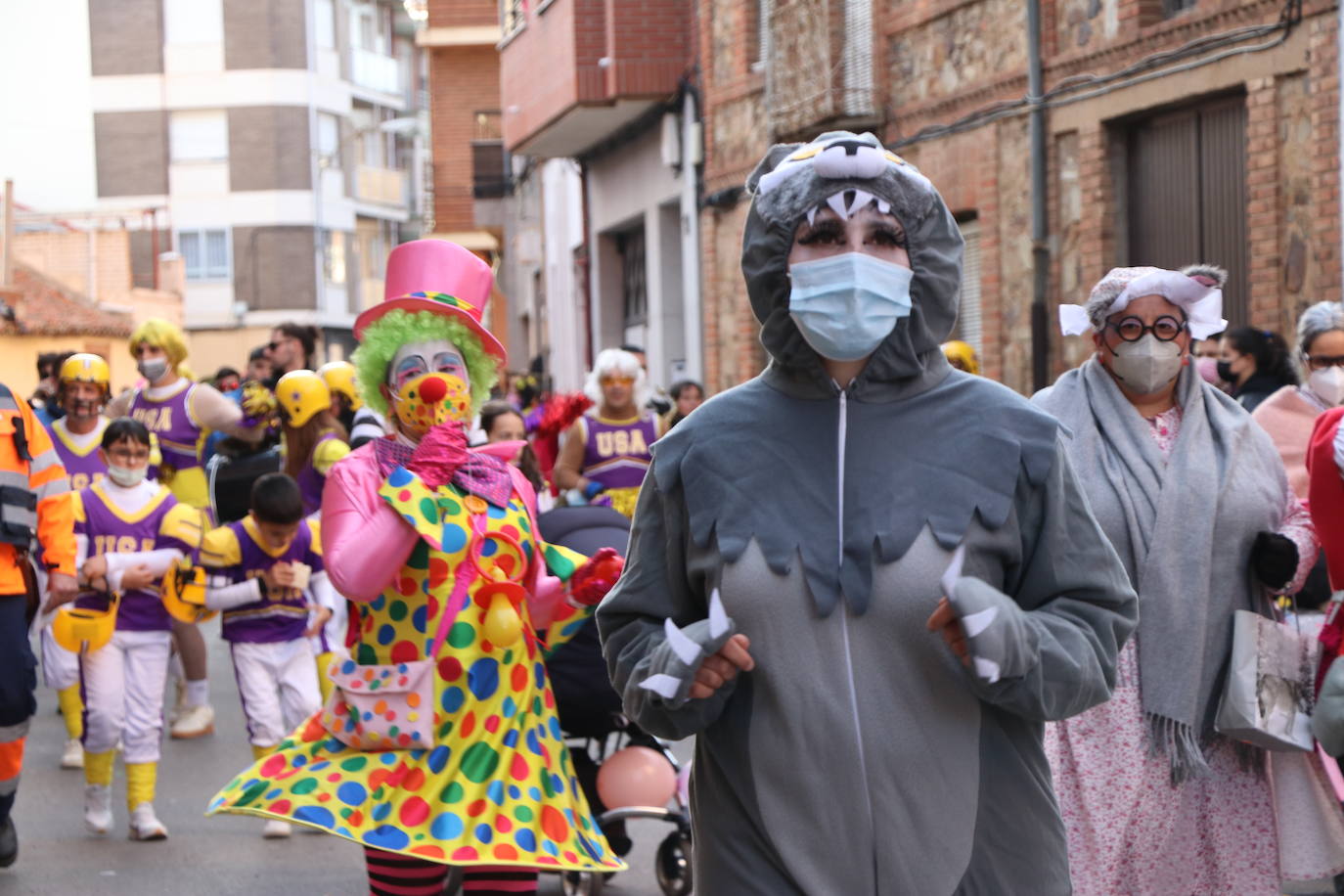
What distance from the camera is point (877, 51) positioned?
706 inches

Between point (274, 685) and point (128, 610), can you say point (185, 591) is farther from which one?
point (274, 685)

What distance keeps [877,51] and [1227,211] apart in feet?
17.6

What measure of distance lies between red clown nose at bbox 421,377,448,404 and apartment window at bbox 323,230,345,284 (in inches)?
2280

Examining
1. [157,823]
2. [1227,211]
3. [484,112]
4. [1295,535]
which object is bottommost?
[157,823]

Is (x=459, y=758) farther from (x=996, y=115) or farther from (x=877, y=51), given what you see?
(x=877, y=51)

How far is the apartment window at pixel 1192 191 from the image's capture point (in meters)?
13.1

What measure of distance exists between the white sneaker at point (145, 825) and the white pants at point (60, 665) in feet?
5.16

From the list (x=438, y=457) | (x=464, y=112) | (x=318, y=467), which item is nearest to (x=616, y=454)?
(x=318, y=467)

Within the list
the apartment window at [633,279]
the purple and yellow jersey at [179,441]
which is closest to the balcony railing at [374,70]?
the apartment window at [633,279]

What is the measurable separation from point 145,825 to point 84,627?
0.94 meters

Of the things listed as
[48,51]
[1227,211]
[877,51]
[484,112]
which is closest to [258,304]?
[48,51]

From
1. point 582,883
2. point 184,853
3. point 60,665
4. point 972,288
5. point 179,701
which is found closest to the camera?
point 582,883

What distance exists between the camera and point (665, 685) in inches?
127

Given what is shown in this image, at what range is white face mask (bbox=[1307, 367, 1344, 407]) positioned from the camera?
764 cm
